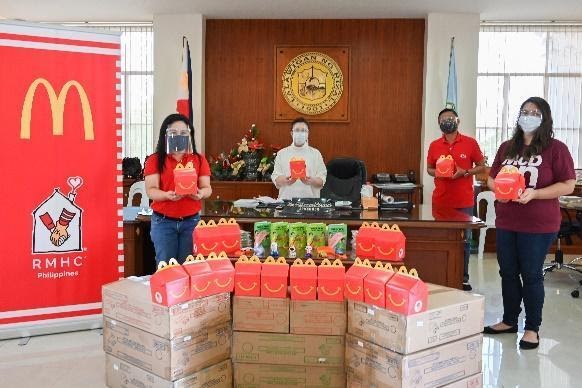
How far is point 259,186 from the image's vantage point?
684cm

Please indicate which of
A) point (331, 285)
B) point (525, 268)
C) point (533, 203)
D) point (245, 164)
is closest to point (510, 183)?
point (533, 203)

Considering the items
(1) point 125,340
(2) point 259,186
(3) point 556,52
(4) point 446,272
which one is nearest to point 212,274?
(1) point 125,340

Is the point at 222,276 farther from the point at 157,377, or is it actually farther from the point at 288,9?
the point at 288,9

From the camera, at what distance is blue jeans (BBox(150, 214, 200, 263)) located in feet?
11.0

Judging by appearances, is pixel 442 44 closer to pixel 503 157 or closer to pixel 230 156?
pixel 230 156

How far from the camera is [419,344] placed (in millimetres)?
2086

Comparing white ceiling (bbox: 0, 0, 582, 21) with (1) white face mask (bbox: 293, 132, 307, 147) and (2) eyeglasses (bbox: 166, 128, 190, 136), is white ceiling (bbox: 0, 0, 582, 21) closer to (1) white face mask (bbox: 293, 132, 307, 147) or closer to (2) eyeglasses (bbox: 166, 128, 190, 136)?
(1) white face mask (bbox: 293, 132, 307, 147)

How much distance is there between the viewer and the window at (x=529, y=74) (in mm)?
7371

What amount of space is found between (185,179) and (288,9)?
431 centimetres

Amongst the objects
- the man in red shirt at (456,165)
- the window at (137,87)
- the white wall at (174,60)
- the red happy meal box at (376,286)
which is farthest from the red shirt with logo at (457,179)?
the window at (137,87)

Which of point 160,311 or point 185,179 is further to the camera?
point 185,179

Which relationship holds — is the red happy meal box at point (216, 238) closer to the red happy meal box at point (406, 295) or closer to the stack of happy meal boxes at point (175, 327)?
the stack of happy meal boxes at point (175, 327)

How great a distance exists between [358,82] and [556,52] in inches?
108

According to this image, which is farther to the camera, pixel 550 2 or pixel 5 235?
pixel 550 2
